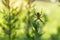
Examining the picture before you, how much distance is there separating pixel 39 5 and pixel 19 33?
22 centimetres

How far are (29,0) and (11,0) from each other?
11 centimetres

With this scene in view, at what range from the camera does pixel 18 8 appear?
145 cm

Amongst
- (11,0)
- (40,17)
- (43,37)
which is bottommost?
(43,37)

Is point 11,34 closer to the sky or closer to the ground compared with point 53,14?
closer to the ground

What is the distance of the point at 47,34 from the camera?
145 cm

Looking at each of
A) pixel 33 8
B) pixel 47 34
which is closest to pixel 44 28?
pixel 47 34

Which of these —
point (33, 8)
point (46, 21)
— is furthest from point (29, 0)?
point (46, 21)

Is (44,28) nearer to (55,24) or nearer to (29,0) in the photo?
(55,24)

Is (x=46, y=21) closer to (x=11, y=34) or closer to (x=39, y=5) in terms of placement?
(x=39, y=5)

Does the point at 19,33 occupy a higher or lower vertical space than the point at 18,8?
lower

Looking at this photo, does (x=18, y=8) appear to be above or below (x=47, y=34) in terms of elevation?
above

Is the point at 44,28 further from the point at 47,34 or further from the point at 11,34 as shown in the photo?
the point at 11,34

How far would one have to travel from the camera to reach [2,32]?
143cm

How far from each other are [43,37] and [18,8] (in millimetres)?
241
